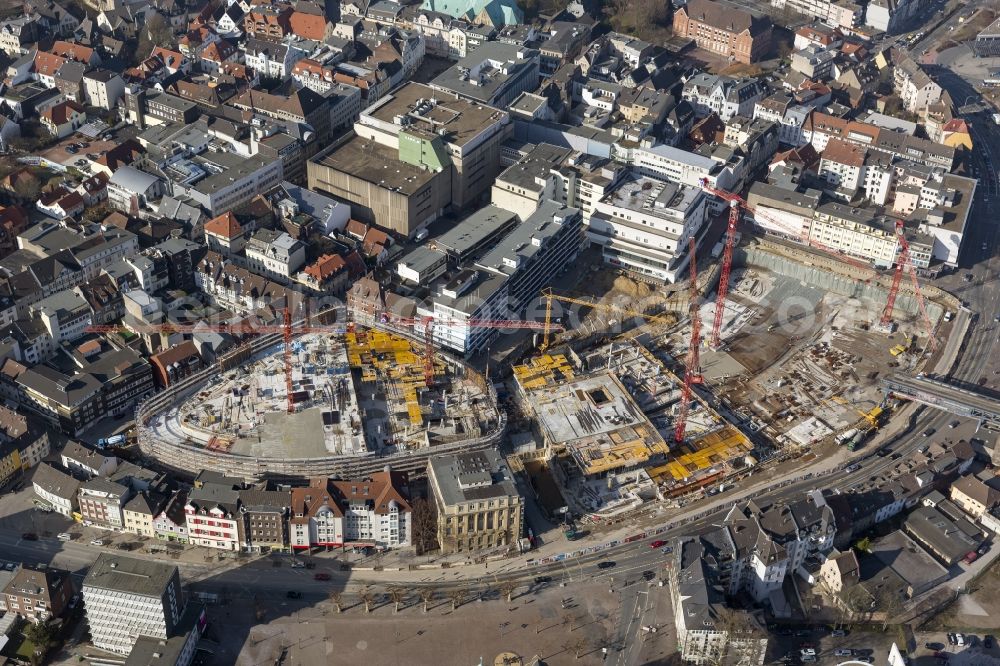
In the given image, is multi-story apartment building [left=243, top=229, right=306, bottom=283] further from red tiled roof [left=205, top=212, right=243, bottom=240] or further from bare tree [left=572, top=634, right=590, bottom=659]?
bare tree [left=572, top=634, right=590, bottom=659]

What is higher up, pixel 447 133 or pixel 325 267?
pixel 447 133

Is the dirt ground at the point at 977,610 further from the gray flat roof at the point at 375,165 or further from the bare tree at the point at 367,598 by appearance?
the gray flat roof at the point at 375,165

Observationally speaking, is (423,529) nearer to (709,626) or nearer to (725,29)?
(709,626)

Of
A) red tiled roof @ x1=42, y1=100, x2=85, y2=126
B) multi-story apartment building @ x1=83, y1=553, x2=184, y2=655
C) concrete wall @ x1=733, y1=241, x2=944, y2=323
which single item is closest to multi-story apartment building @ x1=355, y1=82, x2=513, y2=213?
concrete wall @ x1=733, y1=241, x2=944, y2=323

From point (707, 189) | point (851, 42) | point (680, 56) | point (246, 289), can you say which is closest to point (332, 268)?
point (246, 289)

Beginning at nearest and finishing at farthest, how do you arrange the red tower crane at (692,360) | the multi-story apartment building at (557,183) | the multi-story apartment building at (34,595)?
1. the multi-story apartment building at (34,595)
2. the red tower crane at (692,360)
3. the multi-story apartment building at (557,183)

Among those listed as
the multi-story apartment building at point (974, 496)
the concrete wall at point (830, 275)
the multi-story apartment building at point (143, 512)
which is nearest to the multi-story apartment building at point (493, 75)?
the concrete wall at point (830, 275)

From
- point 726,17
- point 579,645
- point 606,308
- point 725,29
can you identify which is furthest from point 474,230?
point 726,17
